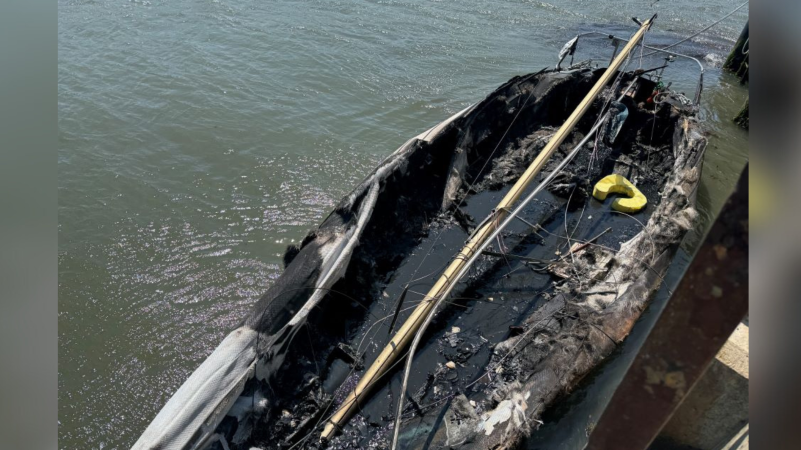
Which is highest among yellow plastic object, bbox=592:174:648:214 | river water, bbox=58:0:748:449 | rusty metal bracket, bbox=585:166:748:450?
rusty metal bracket, bbox=585:166:748:450

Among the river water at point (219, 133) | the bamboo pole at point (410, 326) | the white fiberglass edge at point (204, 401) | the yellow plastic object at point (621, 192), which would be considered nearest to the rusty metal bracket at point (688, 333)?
the bamboo pole at point (410, 326)

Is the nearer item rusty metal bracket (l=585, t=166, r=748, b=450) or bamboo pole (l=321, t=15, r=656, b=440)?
rusty metal bracket (l=585, t=166, r=748, b=450)

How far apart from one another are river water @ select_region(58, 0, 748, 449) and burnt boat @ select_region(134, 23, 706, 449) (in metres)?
1.53

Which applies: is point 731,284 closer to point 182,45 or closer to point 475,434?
point 475,434

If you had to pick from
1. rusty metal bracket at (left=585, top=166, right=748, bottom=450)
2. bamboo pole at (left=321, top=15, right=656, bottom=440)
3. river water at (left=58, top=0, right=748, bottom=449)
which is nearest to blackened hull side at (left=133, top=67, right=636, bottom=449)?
bamboo pole at (left=321, top=15, right=656, bottom=440)

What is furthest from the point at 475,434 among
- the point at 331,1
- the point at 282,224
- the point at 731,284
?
the point at 331,1

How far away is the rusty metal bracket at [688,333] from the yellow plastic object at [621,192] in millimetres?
5602

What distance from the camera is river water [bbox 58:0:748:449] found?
555 cm

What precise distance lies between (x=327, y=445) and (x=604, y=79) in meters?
6.43

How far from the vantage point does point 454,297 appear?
5.34 meters

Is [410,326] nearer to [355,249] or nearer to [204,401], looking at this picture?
[355,249]

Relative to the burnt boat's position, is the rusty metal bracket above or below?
above

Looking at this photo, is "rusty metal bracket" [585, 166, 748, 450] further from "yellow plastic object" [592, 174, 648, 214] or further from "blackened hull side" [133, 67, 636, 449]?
"yellow plastic object" [592, 174, 648, 214]
